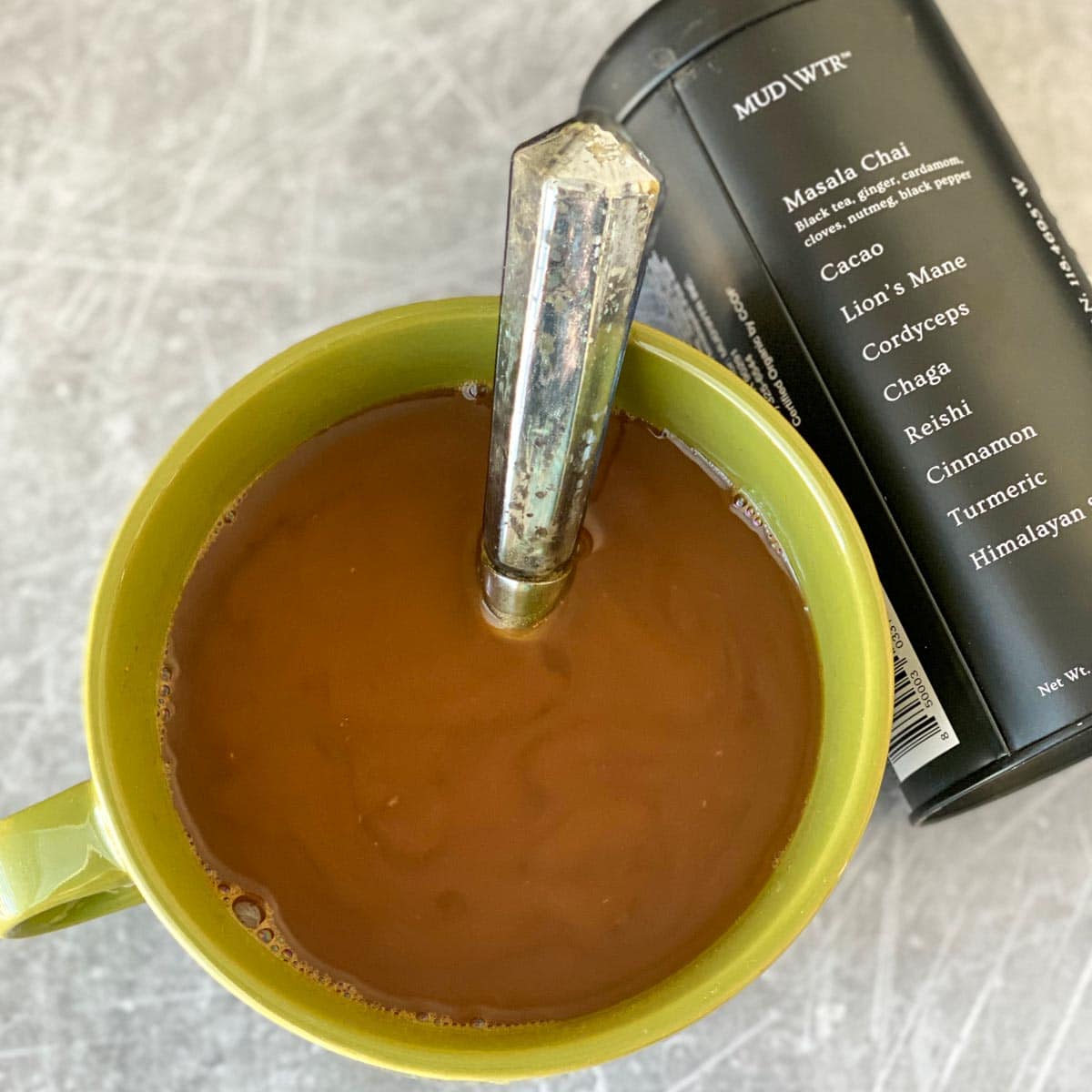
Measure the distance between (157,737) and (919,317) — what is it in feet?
1.38

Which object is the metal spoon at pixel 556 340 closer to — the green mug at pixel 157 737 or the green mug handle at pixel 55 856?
the green mug at pixel 157 737

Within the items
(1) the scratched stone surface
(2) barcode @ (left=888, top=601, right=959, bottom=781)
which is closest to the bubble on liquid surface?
(1) the scratched stone surface

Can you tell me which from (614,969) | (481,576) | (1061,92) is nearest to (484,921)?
(614,969)

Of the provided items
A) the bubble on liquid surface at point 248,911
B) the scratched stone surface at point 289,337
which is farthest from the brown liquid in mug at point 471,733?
the scratched stone surface at point 289,337

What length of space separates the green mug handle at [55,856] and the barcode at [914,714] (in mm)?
380

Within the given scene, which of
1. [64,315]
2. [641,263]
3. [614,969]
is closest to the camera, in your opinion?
[641,263]

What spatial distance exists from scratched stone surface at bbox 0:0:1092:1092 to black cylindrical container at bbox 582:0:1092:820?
14 cm

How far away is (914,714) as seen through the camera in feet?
1.93

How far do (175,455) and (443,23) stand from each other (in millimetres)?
381

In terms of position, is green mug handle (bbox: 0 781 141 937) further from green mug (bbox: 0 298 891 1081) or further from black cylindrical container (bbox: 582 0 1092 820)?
black cylindrical container (bbox: 582 0 1092 820)

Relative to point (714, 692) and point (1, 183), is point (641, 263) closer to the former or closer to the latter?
point (714, 692)

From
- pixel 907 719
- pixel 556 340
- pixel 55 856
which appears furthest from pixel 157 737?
pixel 907 719

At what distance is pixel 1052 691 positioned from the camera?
54cm

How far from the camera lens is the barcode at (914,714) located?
576 millimetres
